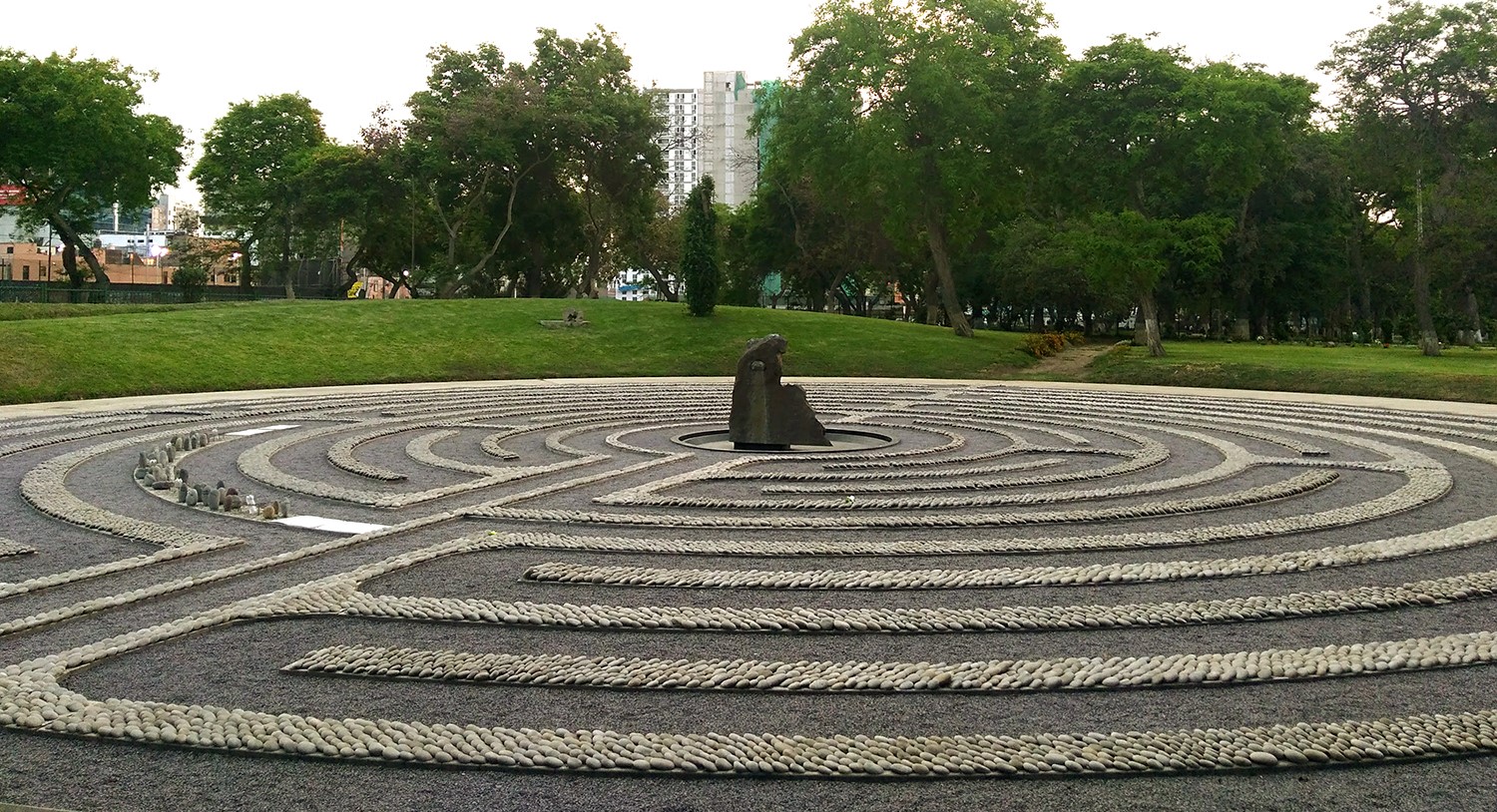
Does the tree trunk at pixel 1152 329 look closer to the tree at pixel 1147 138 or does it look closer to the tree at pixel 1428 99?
the tree at pixel 1147 138

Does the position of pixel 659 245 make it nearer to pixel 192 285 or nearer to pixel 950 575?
pixel 192 285

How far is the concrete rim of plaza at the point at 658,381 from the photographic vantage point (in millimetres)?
24630

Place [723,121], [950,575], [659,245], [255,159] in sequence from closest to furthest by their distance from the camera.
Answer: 1. [950,575]
2. [255,159]
3. [659,245]
4. [723,121]

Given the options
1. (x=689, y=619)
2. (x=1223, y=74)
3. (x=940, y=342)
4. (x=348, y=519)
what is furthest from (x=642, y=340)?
(x=689, y=619)

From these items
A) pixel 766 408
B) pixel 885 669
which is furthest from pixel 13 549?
pixel 766 408

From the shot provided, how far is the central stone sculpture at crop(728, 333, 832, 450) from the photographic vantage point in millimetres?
18078

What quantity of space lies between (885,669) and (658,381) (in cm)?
2742

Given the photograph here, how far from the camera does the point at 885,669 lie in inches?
270

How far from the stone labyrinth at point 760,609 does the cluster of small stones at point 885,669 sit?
26 mm

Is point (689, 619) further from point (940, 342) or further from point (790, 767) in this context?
point (940, 342)

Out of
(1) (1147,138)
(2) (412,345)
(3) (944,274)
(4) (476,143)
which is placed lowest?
(2) (412,345)

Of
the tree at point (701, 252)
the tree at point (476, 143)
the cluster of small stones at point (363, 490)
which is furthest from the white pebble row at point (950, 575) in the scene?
the tree at point (476, 143)

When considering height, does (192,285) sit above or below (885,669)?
above

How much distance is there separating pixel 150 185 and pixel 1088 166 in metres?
45.1
